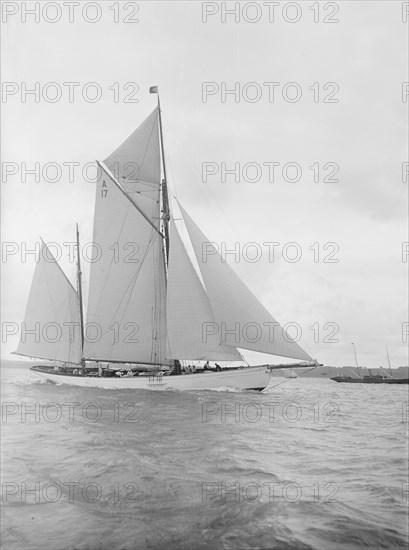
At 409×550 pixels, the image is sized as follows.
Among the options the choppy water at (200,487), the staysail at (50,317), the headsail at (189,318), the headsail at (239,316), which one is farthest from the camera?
the staysail at (50,317)

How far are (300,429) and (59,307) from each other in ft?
124

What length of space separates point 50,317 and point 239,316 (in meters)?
25.1

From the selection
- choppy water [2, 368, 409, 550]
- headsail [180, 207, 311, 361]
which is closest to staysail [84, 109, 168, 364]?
headsail [180, 207, 311, 361]

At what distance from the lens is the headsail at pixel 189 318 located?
121 ft

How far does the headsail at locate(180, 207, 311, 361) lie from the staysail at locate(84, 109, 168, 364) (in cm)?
762

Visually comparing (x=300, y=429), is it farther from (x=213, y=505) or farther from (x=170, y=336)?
(x=170, y=336)

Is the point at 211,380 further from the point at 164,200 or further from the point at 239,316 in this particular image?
the point at 164,200

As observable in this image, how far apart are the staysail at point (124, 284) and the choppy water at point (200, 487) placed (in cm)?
2286

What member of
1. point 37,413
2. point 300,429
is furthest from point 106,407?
point 300,429

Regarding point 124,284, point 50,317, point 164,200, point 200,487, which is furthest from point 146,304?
point 200,487

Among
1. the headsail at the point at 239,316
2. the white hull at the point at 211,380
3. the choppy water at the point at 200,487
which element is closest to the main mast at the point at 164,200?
the headsail at the point at 239,316

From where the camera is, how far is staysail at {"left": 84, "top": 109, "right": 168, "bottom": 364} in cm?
4159

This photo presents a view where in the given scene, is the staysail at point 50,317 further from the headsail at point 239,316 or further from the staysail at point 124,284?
the headsail at point 239,316

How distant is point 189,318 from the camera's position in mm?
37250
